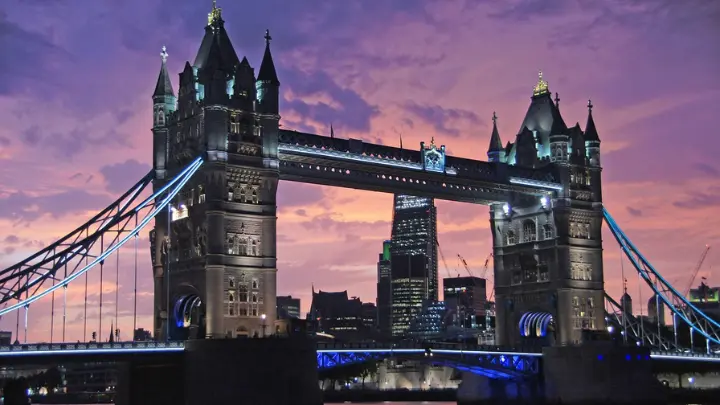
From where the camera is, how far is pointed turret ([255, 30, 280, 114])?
306 ft

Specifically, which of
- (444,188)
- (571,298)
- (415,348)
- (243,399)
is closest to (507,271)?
(571,298)

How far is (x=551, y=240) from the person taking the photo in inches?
4547

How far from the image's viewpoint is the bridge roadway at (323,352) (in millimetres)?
78250

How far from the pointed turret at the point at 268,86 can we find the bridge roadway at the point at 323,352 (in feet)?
64.1

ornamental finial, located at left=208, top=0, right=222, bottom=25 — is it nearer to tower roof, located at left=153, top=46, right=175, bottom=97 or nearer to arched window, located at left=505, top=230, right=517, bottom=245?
tower roof, located at left=153, top=46, right=175, bottom=97

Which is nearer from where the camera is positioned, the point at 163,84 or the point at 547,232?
the point at 163,84

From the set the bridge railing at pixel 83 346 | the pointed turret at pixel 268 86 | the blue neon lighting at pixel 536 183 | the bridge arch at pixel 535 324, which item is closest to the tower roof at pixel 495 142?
the blue neon lighting at pixel 536 183

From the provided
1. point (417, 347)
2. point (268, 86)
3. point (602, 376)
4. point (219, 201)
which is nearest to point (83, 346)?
point (219, 201)

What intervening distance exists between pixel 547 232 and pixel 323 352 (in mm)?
33458

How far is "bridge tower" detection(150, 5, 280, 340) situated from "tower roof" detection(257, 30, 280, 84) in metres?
0.05

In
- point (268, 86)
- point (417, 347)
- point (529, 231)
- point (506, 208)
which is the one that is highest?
point (268, 86)

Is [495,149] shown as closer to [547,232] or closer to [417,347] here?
[547,232]

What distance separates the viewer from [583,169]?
118688mm

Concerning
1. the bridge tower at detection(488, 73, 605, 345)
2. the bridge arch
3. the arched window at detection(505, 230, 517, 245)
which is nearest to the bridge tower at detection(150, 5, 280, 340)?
the bridge tower at detection(488, 73, 605, 345)
